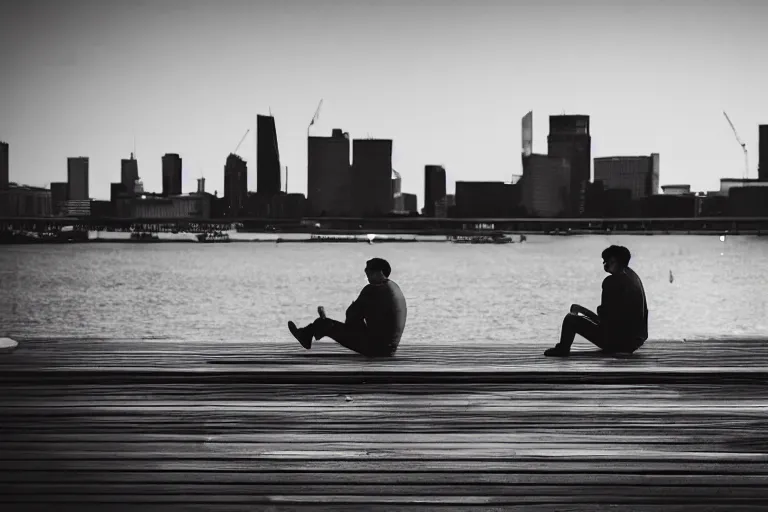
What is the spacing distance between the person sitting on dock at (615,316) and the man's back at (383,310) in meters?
1.13

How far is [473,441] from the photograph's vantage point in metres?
4.62

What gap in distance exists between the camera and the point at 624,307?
6.49 m

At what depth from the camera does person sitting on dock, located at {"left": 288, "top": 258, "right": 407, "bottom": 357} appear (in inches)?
255

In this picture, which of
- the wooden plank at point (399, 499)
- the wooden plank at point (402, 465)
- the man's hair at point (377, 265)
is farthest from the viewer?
the man's hair at point (377, 265)

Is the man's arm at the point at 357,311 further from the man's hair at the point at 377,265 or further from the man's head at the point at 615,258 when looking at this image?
the man's head at the point at 615,258

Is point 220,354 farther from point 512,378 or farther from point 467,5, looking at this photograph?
point 467,5

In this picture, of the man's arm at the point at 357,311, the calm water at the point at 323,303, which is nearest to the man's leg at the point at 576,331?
the man's arm at the point at 357,311

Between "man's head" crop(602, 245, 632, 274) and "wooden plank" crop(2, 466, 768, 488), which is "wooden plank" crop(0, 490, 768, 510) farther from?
"man's head" crop(602, 245, 632, 274)

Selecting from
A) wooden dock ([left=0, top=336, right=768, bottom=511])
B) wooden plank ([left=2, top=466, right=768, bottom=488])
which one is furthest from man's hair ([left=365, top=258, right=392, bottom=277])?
wooden plank ([left=2, top=466, right=768, bottom=488])

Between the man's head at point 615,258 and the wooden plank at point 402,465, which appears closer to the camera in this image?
the wooden plank at point 402,465

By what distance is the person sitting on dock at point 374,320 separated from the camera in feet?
21.2

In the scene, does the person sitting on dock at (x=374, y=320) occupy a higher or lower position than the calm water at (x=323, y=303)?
higher

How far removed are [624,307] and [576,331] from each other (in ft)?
1.30

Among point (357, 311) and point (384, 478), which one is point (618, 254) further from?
point (384, 478)
